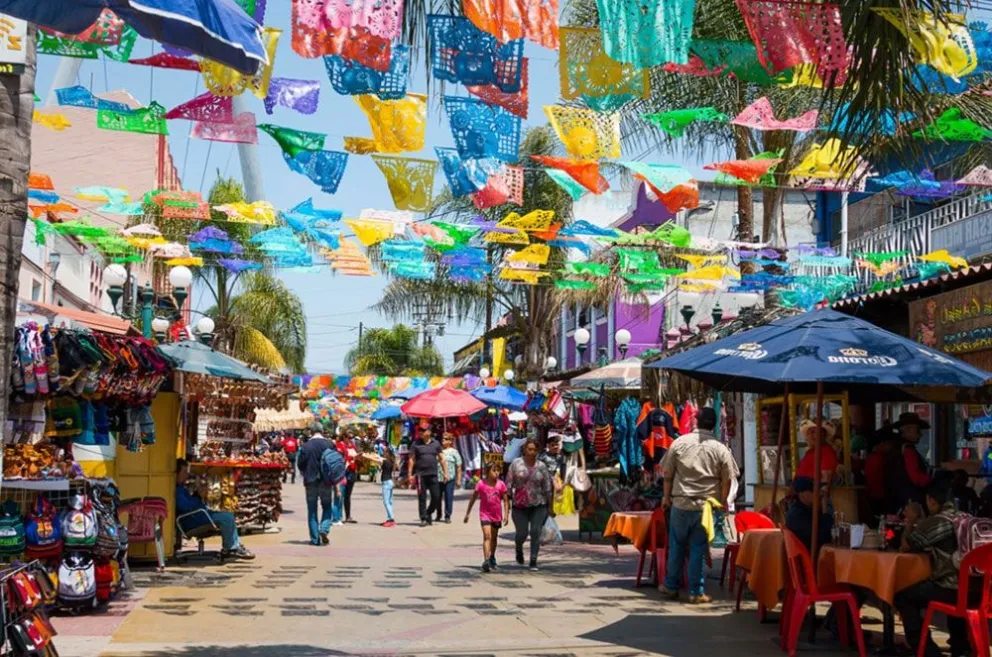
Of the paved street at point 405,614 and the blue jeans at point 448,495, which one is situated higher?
the blue jeans at point 448,495

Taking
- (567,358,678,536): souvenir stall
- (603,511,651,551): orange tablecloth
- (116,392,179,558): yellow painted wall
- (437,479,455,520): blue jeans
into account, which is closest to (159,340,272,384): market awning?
(116,392,179,558): yellow painted wall

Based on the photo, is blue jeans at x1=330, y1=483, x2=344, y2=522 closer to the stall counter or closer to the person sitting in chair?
the person sitting in chair

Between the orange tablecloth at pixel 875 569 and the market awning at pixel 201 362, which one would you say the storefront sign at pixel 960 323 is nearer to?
the orange tablecloth at pixel 875 569

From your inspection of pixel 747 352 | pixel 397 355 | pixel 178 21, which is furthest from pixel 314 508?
pixel 397 355

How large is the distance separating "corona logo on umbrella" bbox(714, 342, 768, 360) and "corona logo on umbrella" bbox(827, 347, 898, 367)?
0.62 metres

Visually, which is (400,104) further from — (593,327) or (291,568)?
(593,327)

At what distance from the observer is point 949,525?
8742 mm

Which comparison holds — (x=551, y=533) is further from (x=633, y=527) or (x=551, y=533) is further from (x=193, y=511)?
(x=193, y=511)

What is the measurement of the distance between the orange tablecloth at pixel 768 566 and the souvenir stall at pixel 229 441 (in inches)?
308

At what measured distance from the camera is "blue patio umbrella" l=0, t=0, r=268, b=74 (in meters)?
5.38

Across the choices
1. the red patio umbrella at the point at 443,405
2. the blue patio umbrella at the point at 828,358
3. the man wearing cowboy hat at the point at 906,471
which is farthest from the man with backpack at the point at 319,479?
the man wearing cowboy hat at the point at 906,471

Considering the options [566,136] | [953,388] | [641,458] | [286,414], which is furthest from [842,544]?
[286,414]

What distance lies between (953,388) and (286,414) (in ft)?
69.8

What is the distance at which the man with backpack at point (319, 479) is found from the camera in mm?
18875
